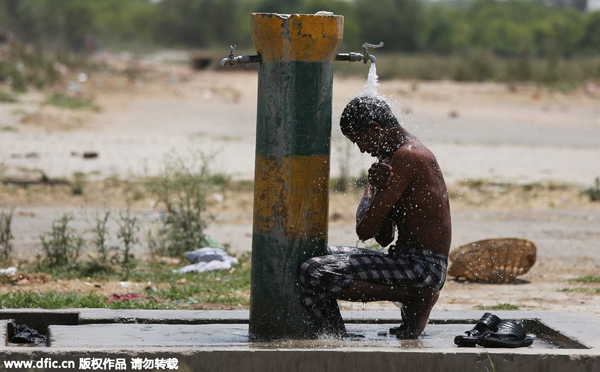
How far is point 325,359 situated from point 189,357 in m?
0.59

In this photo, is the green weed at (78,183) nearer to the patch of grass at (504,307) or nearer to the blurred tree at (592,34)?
the patch of grass at (504,307)

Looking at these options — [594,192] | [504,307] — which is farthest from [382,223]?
[594,192]

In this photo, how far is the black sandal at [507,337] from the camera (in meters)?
3.89

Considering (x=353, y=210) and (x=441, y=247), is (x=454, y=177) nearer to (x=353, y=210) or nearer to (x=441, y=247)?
(x=353, y=210)

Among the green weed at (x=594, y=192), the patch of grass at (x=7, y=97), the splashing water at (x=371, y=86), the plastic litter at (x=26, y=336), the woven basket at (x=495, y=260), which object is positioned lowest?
the plastic litter at (x=26, y=336)

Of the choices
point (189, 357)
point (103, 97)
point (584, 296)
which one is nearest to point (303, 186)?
point (189, 357)

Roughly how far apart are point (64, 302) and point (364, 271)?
7.64ft

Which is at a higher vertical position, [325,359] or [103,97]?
[103,97]

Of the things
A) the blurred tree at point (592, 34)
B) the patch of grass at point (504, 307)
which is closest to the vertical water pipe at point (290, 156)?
the patch of grass at point (504, 307)

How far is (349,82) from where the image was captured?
94.7 ft

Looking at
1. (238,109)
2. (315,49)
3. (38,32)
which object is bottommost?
(315,49)

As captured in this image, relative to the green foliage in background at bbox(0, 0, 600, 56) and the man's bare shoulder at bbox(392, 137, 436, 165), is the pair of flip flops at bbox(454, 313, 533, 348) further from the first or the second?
the green foliage in background at bbox(0, 0, 600, 56)

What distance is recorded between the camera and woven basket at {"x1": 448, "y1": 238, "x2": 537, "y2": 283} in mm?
6746

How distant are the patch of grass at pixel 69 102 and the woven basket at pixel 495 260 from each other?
46.4 ft
